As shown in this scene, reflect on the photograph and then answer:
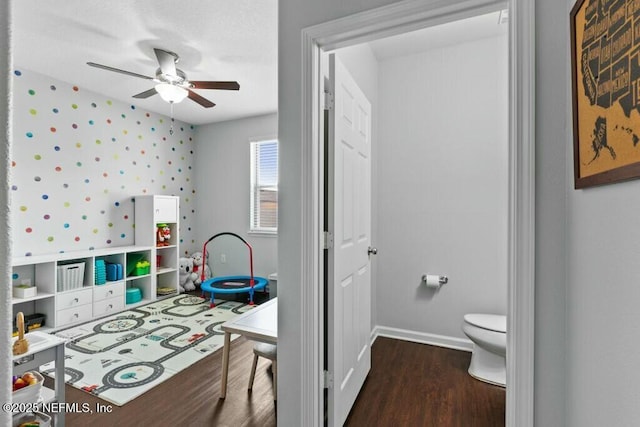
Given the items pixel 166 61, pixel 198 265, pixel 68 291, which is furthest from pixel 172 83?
pixel 198 265

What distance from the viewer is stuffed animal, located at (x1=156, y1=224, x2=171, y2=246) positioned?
448 centimetres

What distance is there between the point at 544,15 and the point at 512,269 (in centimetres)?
86

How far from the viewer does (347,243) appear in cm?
186

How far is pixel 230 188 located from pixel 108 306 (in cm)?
230

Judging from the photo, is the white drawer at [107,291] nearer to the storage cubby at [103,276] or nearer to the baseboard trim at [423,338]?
the storage cubby at [103,276]

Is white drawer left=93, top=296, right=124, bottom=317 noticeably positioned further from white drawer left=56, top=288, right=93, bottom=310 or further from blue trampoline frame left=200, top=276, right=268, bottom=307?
blue trampoline frame left=200, top=276, right=268, bottom=307

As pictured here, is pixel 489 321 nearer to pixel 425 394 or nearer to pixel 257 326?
pixel 425 394

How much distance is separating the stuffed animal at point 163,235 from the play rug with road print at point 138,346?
2.84ft

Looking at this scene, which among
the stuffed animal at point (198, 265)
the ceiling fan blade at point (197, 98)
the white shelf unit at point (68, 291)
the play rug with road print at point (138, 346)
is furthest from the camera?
the stuffed animal at point (198, 265)

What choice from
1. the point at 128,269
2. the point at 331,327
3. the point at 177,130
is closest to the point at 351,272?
the point at 331,327

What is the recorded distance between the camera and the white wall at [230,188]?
192 inches

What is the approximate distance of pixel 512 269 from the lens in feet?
3.59

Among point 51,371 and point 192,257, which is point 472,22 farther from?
point 192,257

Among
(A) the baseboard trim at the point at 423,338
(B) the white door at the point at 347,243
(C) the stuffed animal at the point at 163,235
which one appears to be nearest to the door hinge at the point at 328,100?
(B) the white door at the point at 347,243
